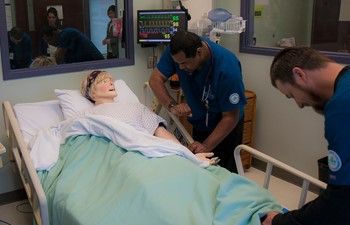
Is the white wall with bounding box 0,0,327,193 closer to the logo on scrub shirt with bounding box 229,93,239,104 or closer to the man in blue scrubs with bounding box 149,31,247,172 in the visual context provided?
the man in blue scrubs with bounding box 149,31,247,172

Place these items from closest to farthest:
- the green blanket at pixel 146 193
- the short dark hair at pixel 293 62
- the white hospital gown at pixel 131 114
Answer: the short dark hair at pixel 293 62 → the green blanket at pixel 146 193 → the white hospital gown at pixel 131 114

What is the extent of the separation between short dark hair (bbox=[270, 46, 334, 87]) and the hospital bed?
1.81 feet

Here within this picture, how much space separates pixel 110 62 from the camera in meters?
3.26

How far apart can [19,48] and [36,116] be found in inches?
24.5

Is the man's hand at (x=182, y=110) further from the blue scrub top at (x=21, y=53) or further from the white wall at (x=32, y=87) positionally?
the blue scrub top at (x=21, y=53)

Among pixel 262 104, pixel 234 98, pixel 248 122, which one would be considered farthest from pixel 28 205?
pixel 262 104

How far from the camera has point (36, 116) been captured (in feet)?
8.69

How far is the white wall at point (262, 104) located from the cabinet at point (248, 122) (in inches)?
5.2

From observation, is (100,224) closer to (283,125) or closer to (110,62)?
(110,62)

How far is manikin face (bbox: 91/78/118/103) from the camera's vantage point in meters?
2.61

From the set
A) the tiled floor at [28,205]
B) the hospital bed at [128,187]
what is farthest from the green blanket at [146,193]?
the tiled floor at [28,205]

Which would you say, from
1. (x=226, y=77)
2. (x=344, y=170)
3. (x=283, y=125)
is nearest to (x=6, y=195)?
(x=226, y=77)

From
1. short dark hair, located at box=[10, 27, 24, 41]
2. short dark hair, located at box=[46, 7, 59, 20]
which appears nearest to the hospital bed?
short dark hair, located at box=[10, 27, 24, 41]

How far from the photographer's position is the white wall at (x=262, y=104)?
2.94 m
